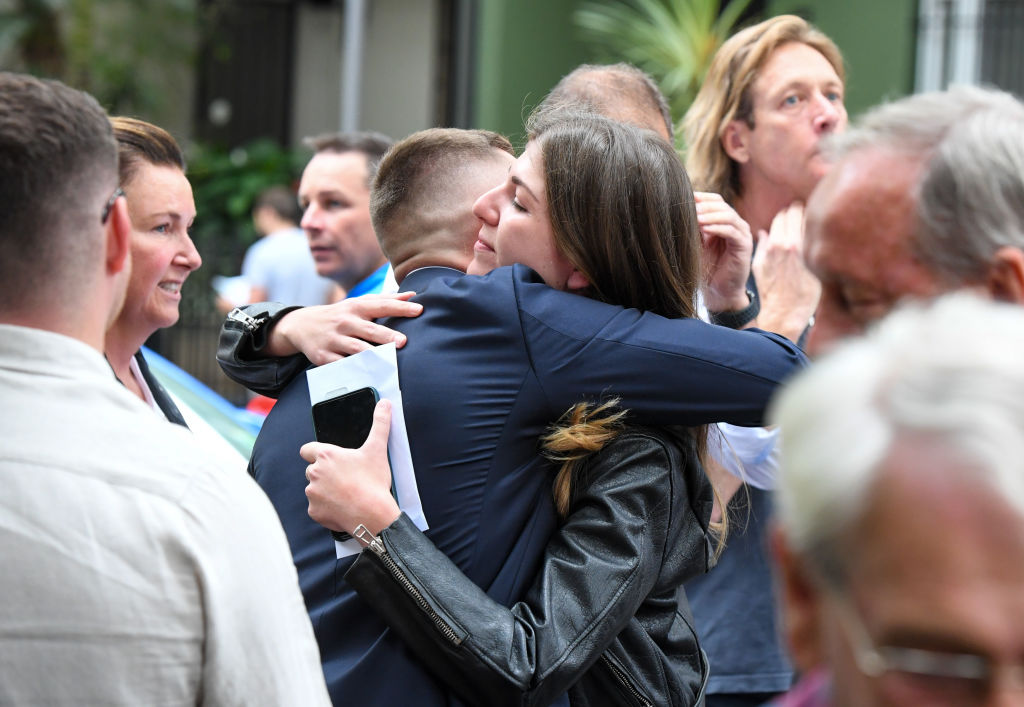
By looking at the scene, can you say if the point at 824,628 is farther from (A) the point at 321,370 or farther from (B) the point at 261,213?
(B) the point at 261,213

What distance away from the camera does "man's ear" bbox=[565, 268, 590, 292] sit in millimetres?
2254

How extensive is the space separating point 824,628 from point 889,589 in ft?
0.40

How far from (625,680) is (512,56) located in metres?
10.8

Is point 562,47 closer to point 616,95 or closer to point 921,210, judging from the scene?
point 616,95

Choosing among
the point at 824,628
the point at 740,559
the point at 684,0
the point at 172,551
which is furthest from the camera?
the point at 684,0

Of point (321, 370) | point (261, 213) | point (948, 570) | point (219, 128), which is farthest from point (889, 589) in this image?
point (219, 128)

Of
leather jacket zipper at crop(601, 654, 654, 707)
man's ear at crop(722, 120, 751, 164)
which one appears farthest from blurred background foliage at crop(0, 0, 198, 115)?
leather jacket zipper at crop(601, 654, 654, 707)

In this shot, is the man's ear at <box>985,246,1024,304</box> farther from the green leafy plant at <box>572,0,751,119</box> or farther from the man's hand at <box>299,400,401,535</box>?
the green leafy plant at <box>572,0,751,119</box>

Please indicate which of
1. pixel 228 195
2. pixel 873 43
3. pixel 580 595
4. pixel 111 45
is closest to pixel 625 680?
pixel 580 595

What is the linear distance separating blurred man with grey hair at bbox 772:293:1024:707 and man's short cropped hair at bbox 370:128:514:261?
1.46m

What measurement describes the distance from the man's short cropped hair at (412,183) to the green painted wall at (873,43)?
8.64m

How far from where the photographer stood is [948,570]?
3.33ft

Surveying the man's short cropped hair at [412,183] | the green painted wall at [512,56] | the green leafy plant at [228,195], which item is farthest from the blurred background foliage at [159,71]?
the man's short cropped hair at [412,183]

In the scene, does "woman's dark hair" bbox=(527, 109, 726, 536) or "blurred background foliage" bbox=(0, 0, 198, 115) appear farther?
"blurred background foliage" bbox=(0, 0, 198, 115)
